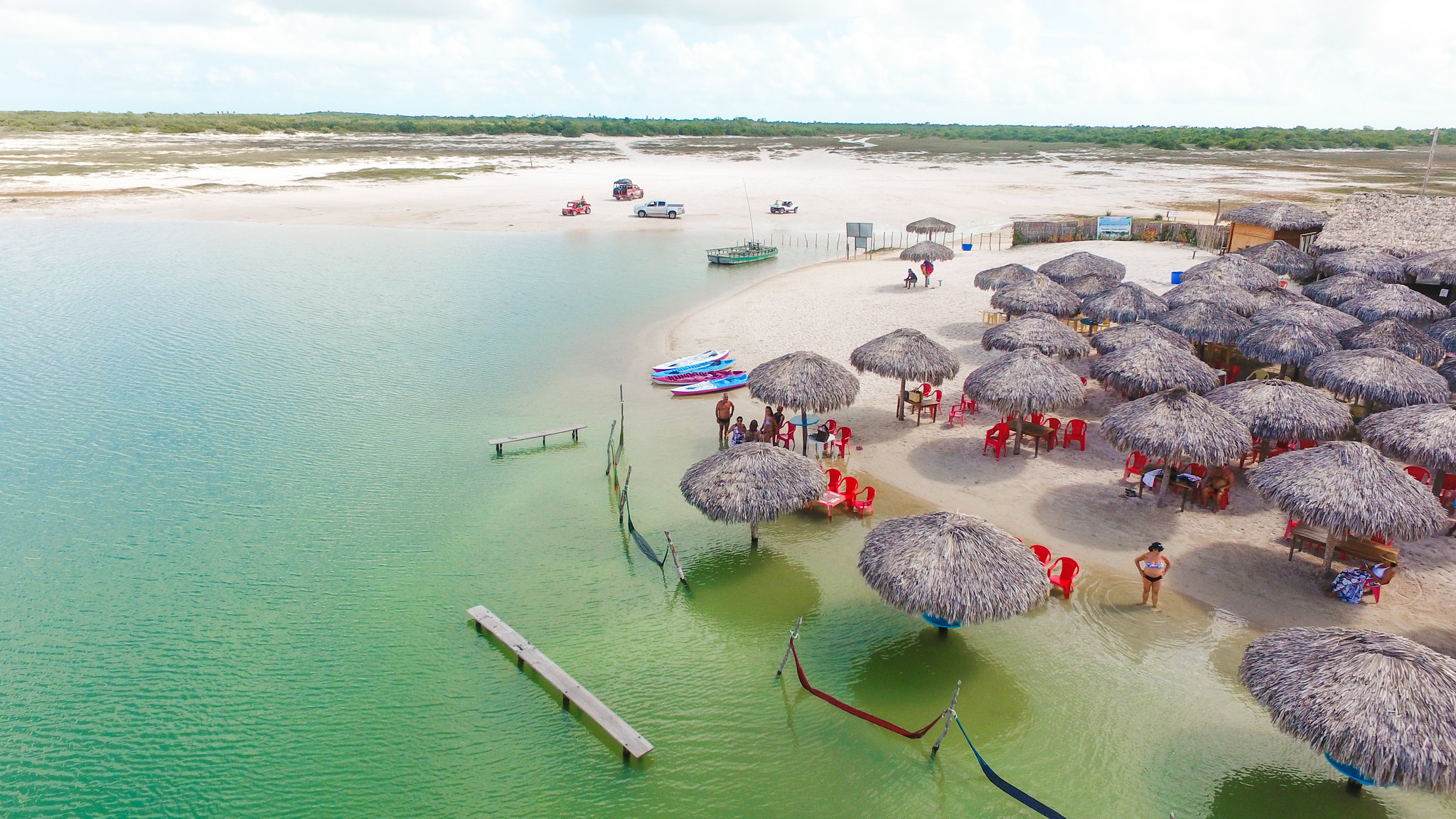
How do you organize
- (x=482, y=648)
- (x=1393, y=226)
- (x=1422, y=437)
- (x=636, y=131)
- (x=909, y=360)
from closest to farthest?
(x=482, y=648) < (x=1422, y=437) < (x=909, y=360) < (x=1393, y=226) < (x=636, y=131)

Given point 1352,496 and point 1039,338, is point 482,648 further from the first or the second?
point 1039,338

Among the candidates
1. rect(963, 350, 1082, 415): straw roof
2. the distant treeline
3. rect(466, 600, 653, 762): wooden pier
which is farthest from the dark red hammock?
the distant treeline

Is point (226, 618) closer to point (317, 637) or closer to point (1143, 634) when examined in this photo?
point (317, 637)

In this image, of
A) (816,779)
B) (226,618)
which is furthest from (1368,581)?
(226,618)

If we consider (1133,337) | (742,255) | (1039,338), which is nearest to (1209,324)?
(1133,337)

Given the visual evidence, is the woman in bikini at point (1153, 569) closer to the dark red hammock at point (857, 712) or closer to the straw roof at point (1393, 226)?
the dark red hammock at point (857, 712)

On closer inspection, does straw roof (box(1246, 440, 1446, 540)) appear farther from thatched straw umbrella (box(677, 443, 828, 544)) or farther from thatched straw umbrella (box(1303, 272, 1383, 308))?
thatched straw umbrella (box(1303, 272, 1383, 308))
